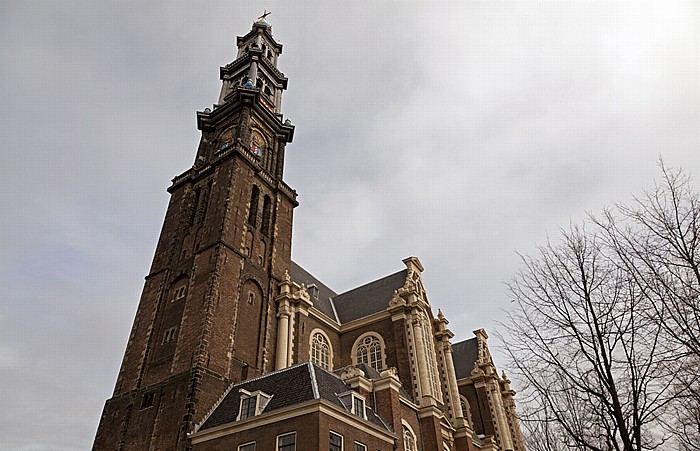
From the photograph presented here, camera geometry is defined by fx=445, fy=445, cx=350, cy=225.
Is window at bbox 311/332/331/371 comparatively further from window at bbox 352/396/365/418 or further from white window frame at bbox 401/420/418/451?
window at bbox 352/396/365/418

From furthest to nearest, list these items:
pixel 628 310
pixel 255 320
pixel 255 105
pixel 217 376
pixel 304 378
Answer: pixel 255 105, pixel 255 320, pixel 217 376, pixel 304 378, pixel 628 310

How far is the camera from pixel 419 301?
34.8m

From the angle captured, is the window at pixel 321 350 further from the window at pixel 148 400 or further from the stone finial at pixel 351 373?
the window at pixel 148 400

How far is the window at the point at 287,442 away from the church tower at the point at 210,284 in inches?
225

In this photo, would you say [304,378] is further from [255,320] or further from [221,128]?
[221,128]

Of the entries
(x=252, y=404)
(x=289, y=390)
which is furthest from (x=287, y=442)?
(x=252, y=404)

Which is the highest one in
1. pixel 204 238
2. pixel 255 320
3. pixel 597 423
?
pixel 204 238

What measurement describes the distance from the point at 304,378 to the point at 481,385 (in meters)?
27.3

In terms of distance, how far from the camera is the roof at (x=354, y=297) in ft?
124

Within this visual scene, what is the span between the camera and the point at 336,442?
18766mm

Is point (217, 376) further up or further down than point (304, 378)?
further up

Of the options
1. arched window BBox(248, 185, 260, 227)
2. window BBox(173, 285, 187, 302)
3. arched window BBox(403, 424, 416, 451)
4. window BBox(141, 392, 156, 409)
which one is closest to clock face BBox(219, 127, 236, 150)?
arched window BBox(248, 185, 260, 227)

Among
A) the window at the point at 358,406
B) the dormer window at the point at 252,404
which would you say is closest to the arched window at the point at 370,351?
the window at the point at 358,406

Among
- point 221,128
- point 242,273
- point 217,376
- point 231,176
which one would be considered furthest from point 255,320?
point 221,128
